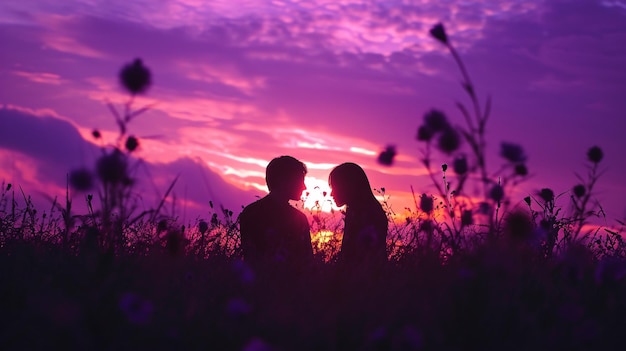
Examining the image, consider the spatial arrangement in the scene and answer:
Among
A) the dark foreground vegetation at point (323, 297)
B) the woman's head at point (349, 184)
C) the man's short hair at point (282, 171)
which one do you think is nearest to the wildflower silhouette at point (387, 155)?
the dark foreground vegetation at point (323, 297)

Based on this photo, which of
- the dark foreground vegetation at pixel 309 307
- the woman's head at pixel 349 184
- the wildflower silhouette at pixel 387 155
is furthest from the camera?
the woman's head at pixel 349 184

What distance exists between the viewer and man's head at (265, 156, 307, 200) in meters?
6.59

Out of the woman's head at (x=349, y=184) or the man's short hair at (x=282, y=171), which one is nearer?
the man's short hair at (x=282, y=171)

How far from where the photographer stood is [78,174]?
4430 millimetres

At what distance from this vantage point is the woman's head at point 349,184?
271 inches

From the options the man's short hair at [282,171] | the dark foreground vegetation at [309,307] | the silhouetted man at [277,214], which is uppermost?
the man's short hair at [282,171]

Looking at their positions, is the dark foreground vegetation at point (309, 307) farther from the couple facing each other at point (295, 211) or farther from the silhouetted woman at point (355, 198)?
the silhouetted woman at point (355, 198)

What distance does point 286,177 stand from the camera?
6.57m

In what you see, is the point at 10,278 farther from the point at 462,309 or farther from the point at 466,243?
the point at 466,243

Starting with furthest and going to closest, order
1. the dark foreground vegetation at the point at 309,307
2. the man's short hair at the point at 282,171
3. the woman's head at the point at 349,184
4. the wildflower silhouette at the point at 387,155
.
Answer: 1. the woman's head at the point at 349,184
2. the man's short hair at the point at 282,171
3. the wildflower silhouette at the point at 387,155
4. the dark foreground vegetation at the point at 309,307

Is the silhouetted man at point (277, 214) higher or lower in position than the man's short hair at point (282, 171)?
lower

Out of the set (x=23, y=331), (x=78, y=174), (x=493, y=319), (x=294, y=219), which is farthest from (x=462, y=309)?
(x=294, y=219)

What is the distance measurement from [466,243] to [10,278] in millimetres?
2737

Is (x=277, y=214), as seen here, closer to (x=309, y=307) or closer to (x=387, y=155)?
(x=387, y=155)
